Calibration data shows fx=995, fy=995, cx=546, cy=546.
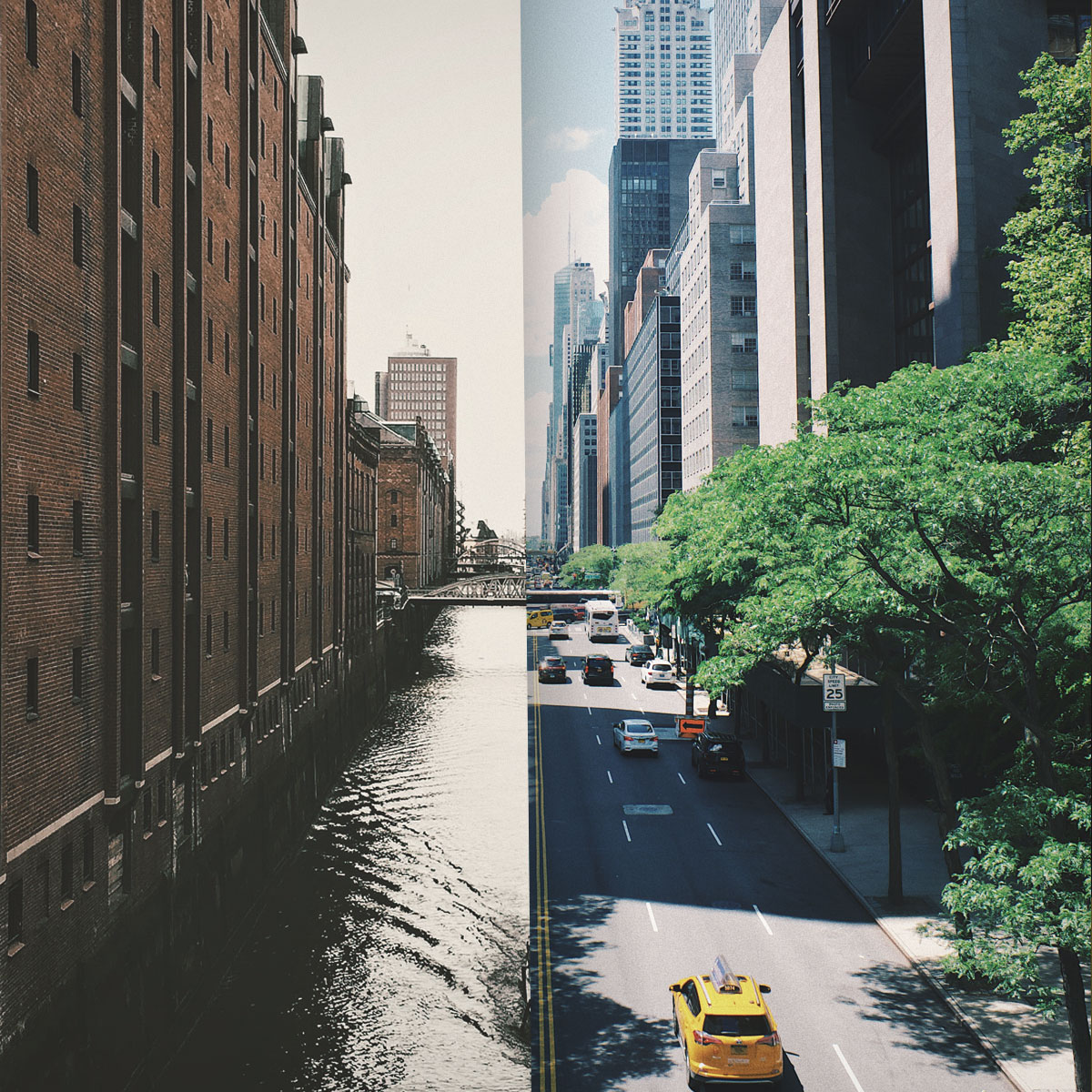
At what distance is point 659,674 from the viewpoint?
64375mm

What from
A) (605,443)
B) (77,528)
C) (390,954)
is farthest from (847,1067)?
(605,443)

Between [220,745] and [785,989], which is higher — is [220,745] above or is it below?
above

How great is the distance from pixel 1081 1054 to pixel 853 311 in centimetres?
3199

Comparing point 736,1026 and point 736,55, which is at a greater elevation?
point 736,55

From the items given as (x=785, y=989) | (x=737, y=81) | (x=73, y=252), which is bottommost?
(x=785, y=989)

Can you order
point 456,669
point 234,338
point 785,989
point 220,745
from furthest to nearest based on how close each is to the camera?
1. point 456,669
2. point 234,338
3. point 220,745
4. point 785,989

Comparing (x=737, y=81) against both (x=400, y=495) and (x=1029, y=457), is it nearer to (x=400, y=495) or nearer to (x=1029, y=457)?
(x=400, y=495)

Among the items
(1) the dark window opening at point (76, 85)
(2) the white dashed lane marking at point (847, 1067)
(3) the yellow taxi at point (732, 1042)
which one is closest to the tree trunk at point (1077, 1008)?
(2) the white dashed lane marking at point (847, 1067)

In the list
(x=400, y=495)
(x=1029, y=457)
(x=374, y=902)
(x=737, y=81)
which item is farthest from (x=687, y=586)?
(x=737, y=81)

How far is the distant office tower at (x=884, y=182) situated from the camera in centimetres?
2784

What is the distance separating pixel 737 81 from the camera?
102m

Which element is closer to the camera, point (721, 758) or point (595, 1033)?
point (595, 1033)

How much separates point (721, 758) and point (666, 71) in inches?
3365

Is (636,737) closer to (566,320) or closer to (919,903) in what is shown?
(919,903)
